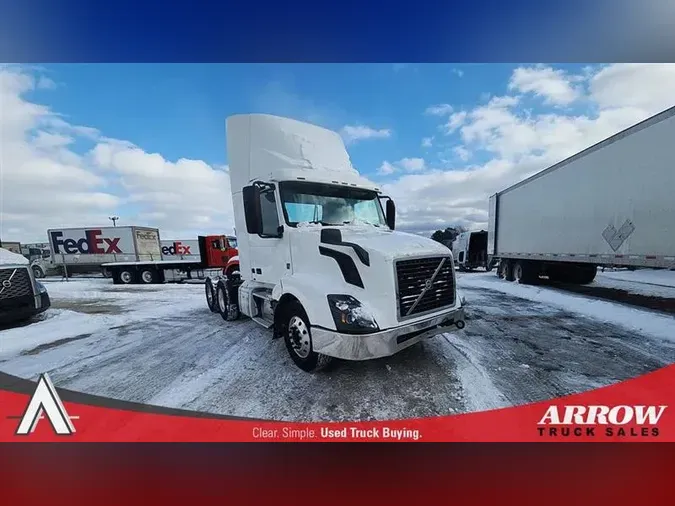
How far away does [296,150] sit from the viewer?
2381mm

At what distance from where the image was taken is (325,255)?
1944mm

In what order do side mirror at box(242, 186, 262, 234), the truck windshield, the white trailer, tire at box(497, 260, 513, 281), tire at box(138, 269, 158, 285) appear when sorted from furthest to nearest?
tire at box(497, 260, 513, 281) < tire at box(138, 269, 158, 285) < the white trailer < the truck windshield < side mirror at box(242, 186, 262, 234)

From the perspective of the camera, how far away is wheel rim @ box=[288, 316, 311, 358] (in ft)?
6.38

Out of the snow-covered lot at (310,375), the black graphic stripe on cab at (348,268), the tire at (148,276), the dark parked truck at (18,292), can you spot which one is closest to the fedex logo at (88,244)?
the dark parked truck at (18,292)

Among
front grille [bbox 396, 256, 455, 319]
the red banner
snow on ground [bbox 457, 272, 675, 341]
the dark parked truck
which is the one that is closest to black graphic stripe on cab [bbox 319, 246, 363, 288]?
front grille [bbox 396, 256, 455, 319]

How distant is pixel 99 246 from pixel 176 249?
0.91m

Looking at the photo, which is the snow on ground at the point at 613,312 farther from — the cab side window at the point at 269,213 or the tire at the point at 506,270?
the cab side window at the point at 269,213

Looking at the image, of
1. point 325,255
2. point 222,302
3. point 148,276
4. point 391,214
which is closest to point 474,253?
point 391,214

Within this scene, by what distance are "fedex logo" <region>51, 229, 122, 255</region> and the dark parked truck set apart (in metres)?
0.24

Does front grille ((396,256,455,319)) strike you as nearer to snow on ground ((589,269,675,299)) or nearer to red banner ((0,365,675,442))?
red banner ((0,365,675,442))

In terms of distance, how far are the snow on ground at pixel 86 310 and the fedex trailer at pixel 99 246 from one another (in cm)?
21

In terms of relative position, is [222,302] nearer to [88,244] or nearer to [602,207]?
[88,244]
